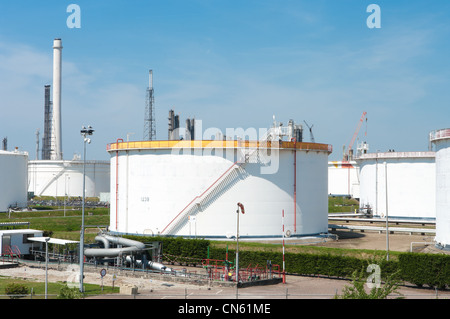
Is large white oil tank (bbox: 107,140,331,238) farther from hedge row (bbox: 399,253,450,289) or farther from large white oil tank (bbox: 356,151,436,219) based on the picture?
large white oil tank (bbox: 356,151,436,219)

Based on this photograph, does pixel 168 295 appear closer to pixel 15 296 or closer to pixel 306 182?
pixel 15 296

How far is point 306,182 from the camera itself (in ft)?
158

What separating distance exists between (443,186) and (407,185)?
31.6m

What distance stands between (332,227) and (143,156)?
23.0 m

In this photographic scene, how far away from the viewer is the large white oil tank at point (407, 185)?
228 ft

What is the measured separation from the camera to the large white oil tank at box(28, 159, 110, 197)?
107562mm

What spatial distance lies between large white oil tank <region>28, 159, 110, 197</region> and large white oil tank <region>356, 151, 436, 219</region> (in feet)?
192

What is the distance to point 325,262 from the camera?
34344 millimetres

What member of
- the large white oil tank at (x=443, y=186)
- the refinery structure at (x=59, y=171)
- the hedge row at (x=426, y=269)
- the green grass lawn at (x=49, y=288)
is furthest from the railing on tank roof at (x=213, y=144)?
the refinery structure at (x=59, y=171)

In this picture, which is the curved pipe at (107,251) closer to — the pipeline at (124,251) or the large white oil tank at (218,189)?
the pipeline at (124,251)

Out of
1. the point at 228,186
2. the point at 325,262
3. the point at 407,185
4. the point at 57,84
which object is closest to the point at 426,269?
the point at 325,262

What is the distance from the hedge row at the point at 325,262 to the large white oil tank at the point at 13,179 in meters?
50.9

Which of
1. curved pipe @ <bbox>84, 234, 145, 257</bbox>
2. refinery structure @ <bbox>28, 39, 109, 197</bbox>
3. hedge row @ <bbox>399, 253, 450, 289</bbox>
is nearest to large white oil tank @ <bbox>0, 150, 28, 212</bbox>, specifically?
refinery structure @ <bbox>28, 39, 109, 197</bbox>

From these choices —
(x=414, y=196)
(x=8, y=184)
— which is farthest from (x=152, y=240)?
(x=8, y=184)
